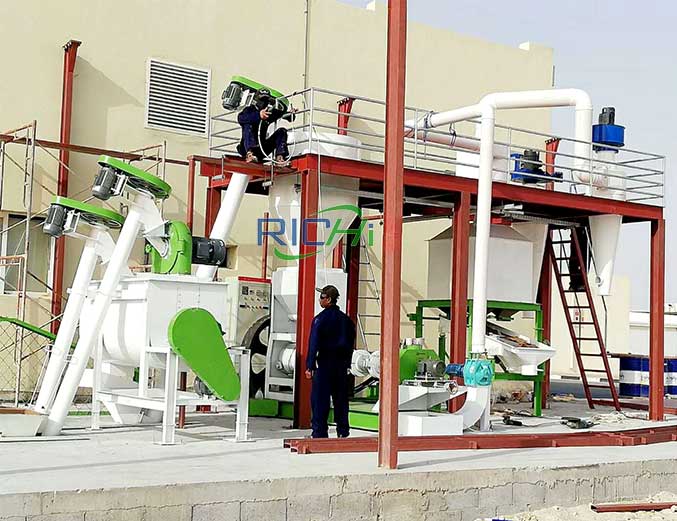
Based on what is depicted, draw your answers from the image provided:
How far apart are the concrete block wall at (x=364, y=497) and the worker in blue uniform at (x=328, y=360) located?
2.54 m

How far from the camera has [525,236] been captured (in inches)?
704

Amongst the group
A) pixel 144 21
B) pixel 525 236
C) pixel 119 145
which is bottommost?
pixel 525 236

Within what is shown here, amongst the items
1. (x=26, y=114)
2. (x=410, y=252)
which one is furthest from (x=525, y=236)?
(x=26, y=114)

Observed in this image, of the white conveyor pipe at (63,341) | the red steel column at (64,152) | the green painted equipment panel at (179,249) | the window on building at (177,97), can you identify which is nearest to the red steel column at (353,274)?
the window on building at (177,97)

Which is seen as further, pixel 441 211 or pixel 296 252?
pixel 441 211

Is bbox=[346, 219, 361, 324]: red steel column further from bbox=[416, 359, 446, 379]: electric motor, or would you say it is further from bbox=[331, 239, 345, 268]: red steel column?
bbox=[416, 359, 446, 379]: electric motor

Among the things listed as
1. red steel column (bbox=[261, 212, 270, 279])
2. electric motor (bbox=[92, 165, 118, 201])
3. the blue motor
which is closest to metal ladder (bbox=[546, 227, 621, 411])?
red steel column (bbox=[261, 212, 270, 279])

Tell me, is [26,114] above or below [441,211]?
above

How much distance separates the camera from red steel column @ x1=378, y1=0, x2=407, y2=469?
9.69 m

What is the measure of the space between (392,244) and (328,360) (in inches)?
100

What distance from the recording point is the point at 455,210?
1545cm

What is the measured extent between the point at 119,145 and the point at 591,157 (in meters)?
8.01

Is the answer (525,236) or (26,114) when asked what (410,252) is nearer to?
(525,236)

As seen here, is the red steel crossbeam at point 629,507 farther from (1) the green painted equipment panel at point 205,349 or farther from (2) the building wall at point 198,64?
(2) the building wall at point 198,64
